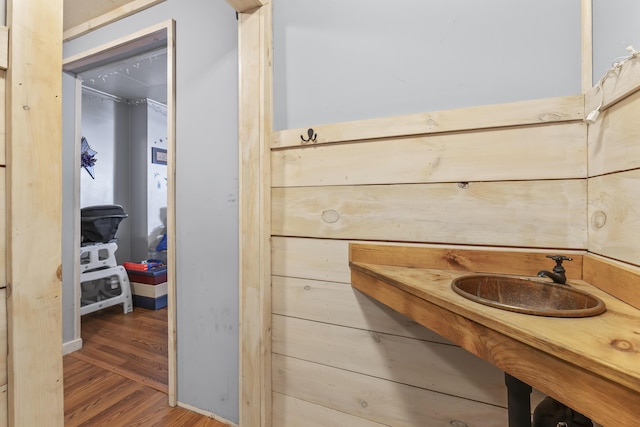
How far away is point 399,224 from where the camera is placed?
1.19 metres

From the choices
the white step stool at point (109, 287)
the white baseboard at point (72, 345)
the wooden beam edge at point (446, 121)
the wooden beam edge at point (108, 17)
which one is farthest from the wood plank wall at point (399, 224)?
the white step stool at point (109, 287)

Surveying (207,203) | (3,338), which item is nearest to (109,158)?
(207,203)

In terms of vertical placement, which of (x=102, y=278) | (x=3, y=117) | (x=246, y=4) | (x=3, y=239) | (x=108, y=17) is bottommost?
(x=102, y=278)

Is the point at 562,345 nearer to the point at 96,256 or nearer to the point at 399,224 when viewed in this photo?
the point at 399,224

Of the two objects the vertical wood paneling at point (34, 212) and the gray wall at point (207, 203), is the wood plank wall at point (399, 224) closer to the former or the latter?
the gray wall at point (207, 203)

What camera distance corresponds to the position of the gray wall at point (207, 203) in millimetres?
1530

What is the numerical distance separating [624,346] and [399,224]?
729 mm

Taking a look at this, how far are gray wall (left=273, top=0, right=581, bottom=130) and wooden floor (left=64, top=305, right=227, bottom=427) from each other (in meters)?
1.71

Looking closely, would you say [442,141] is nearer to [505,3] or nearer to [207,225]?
[505,3]

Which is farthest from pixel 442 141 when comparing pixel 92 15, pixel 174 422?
pixel 92 15

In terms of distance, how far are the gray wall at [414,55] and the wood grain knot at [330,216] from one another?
397mm

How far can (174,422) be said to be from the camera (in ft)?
5.13

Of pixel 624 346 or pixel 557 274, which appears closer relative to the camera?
pixel 624 346

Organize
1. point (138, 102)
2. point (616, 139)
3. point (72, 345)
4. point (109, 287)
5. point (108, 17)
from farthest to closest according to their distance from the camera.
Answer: point (138, 102)
point (109, 287)
point (72, 345)
point (108, 17)
point (616, 139)
